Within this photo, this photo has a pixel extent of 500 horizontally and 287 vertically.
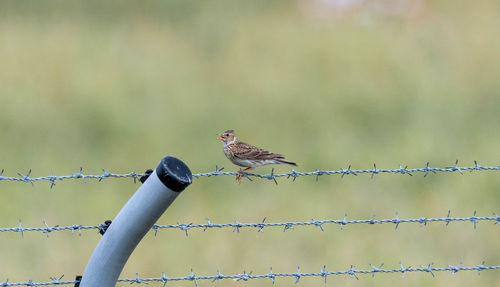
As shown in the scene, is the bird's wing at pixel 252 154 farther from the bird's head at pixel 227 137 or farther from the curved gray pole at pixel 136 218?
the curved gray pole at pixel 136 218

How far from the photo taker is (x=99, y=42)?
692 inches

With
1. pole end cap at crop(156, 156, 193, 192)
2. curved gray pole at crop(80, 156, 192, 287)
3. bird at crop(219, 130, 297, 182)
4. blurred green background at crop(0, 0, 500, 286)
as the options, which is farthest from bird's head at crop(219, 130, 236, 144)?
pole end cap at crop(156, 156, 193, 192)

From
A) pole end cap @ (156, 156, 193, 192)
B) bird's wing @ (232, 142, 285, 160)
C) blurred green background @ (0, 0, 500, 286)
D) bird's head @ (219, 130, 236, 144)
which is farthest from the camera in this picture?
blurred green background @ (0, 0, 500, 286)

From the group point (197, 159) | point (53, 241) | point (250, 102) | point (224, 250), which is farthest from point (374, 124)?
point (53, 241)

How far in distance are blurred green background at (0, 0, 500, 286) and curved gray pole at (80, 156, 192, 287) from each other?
16.1 feet

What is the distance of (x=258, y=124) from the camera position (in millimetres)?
14398

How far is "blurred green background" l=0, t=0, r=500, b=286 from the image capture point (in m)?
10.6

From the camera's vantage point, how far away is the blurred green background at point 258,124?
10570 mm

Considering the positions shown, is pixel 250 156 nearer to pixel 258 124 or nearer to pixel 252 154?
pixel 252 154

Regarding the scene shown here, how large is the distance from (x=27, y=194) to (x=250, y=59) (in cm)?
627

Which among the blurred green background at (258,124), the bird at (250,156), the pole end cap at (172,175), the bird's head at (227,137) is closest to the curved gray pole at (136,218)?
the pole end cap at (172,175)

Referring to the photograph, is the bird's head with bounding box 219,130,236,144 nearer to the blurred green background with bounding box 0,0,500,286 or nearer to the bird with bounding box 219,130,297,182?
the bird with bounding box 219,130,297,182

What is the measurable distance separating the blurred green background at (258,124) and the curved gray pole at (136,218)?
4897 mm

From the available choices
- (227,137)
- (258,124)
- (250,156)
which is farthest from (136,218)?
(258,124)
